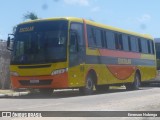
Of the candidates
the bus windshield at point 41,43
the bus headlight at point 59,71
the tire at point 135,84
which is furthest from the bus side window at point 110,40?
the bus headlight at point 59,71

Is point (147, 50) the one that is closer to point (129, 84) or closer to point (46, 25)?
point (129, 84)

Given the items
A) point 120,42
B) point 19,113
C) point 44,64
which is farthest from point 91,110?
point 120,42

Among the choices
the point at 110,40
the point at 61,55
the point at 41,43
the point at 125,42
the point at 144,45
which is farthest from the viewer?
the point at 144,45

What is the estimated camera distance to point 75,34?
2084 centimetres

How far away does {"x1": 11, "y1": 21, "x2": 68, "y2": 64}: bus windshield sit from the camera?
794 inches

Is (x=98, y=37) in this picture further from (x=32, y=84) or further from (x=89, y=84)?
(x=32, y=84)

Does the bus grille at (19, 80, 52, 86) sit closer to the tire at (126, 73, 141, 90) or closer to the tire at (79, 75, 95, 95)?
the tire at (79, 75, 95, 95)

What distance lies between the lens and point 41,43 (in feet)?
67.2

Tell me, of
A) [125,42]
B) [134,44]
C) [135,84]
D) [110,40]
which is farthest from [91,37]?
[135,84]

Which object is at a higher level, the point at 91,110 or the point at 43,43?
the point at 43,43

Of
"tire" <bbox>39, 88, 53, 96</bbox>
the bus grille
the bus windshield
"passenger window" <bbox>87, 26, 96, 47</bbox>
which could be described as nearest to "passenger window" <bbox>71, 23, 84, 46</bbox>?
the bus windshield

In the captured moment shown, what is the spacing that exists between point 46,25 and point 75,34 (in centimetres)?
133

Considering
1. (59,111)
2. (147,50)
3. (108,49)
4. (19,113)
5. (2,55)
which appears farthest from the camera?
(147,50)

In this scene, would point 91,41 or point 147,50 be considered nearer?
point 91,41
